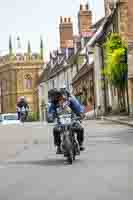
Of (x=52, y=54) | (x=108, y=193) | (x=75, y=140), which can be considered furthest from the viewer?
(x=52, y=54)

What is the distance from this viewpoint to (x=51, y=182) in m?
10.9

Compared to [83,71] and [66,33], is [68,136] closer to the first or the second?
[83,71]

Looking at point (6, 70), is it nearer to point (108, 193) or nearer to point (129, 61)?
point (129, 61)

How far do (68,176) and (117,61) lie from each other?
37663 millimetres

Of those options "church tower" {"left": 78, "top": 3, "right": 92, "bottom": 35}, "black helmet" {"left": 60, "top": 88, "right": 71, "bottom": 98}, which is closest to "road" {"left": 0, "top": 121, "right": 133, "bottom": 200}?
"black helmet" {"left": 60, "top": 88, "right": 71, "bottom": 98}

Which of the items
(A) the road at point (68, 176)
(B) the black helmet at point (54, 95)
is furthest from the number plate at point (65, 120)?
(A) the road at point (68, 176)

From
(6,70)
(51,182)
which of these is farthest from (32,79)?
(51,182)

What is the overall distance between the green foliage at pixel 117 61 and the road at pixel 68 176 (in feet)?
101

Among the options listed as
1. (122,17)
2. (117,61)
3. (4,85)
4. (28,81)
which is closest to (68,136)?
(117,61)

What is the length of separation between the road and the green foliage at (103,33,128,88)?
3087 cm

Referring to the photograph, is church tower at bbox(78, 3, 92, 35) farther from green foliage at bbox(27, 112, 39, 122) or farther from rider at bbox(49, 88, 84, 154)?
rider at bbox(49, 88, 84, 154)

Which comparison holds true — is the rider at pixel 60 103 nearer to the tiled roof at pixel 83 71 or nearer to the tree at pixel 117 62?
the tree at pixel 117 62

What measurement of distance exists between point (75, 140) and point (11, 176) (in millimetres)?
2744

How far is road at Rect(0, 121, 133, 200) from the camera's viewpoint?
9.43m
